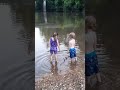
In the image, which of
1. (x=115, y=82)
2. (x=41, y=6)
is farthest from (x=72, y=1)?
(x=115, y=82)

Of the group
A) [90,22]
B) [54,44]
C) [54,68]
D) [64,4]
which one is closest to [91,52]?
[90,22]

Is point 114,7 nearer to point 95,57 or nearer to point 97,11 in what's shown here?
point 97,11

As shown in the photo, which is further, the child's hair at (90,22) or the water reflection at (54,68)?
the water reflection at (54,68)

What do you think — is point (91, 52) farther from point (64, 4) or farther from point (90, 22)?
point (64, 4)

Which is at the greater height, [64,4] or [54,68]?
[64,4]

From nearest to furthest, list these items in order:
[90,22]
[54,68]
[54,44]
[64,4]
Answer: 1. [90,22]
2. [54,68]
3. [54,44]
4. [64,4]

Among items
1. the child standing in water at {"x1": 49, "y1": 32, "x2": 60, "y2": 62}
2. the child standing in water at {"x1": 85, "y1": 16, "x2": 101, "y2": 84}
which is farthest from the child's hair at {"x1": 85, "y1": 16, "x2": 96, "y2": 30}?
the child standing in water at {"x1": 49, "y1": 32, "x2": 60, "y2": 62}

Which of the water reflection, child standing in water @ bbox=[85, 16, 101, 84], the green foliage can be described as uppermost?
the green foliage

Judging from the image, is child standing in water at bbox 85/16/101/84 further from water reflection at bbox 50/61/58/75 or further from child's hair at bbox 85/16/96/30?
water reflection at bbox 50/61/58/75

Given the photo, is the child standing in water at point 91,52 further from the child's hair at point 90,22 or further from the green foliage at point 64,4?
the green foliage at point 64,4

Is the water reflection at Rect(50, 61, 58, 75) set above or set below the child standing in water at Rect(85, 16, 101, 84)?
below

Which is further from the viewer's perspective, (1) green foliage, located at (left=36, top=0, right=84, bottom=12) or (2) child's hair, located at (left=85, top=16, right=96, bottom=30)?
(1) green foliage, located at (left=36, top=0, right=84, bottom=12)

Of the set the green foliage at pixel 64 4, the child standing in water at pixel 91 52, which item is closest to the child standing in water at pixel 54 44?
the child standing in water at pixel 91 52

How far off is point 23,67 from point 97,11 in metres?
2.76
